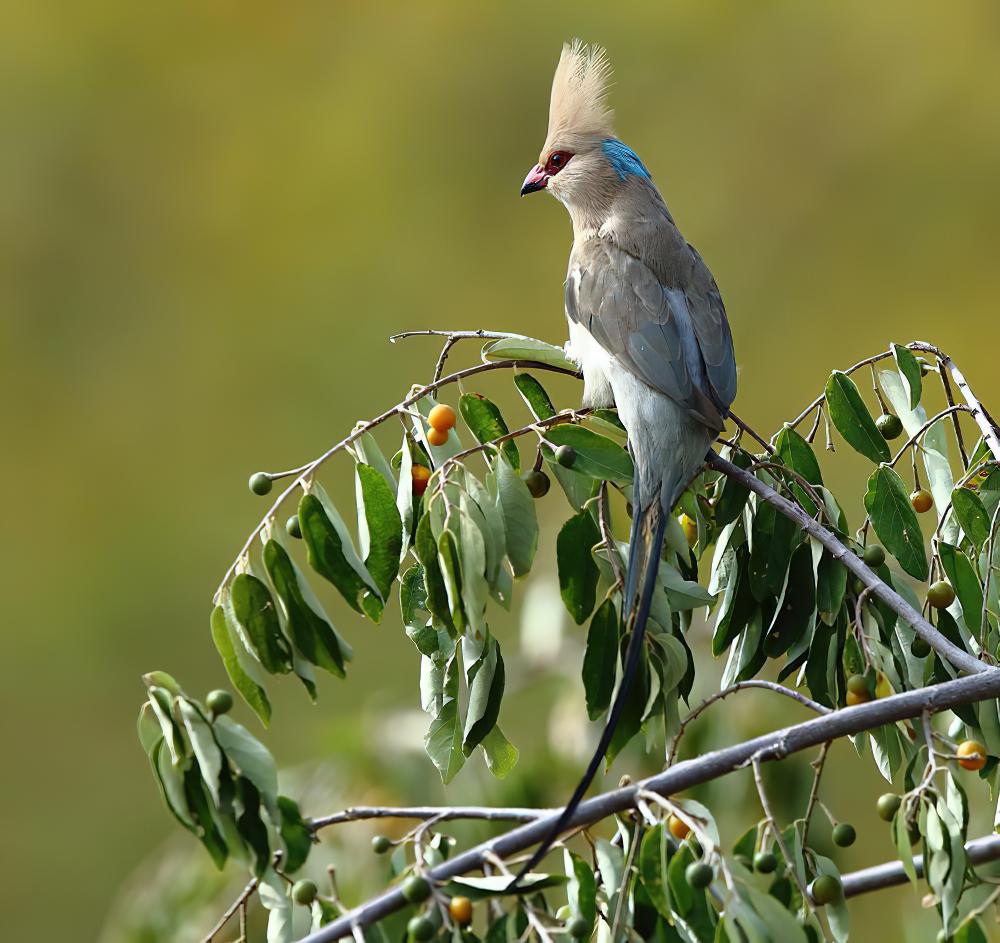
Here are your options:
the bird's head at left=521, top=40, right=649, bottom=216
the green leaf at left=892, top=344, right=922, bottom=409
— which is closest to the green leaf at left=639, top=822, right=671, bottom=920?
the green leaf at left=892, top=344, right=922, bottom=409

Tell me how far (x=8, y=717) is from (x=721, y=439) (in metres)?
6.86

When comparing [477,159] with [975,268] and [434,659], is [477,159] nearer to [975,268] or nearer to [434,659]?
[975,268]

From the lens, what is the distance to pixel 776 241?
7969 millimetres

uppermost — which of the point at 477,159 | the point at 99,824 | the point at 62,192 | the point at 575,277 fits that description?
the point at 62,192

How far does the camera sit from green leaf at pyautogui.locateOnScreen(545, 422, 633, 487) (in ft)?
4.86

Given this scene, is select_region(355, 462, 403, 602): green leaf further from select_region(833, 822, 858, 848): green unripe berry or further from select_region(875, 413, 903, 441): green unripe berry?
select_region(875, 413, 903, 441): green unripe berry

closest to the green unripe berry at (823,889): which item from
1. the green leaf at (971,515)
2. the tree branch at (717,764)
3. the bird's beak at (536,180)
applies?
the tree branch at (717,764)

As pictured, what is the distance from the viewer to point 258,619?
1390 millimetres

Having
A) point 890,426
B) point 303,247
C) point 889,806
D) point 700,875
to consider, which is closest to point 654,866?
point 700,875

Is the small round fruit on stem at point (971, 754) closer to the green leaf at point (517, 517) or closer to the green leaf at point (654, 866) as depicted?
the green leaf at point (654, 866)

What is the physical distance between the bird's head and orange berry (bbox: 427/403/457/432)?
1.19 m

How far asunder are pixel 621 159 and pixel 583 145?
0.10m

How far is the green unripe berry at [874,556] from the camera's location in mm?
1643

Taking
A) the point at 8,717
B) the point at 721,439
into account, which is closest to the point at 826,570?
the point at 721,439
